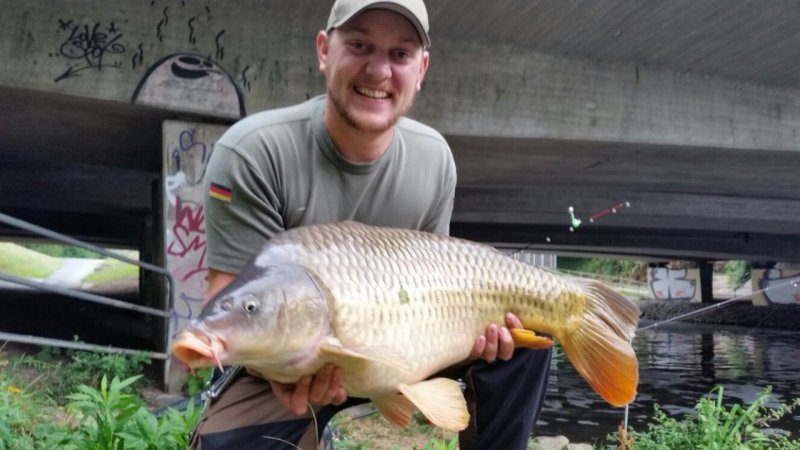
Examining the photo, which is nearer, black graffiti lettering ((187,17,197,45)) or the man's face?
the man's face

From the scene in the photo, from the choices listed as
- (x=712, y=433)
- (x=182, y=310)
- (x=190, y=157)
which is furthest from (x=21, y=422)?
(x=190, y=157)

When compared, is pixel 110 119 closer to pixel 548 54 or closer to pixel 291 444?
pixel 548 54

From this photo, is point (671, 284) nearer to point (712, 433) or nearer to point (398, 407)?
point (712, 433)

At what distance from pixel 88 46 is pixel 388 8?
215 inches

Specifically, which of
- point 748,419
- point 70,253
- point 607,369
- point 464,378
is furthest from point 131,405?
point 70,253

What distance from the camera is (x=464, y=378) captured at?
2770 millimetres

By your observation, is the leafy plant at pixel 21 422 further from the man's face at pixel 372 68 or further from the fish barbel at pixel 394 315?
the man's face at pixel 372 68

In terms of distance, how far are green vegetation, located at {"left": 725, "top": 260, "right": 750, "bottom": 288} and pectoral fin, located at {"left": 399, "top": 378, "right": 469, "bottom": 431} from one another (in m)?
37.8

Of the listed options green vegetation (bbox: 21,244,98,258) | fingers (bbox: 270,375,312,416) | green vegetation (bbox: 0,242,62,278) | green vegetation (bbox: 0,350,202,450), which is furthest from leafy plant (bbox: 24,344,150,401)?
green vegetation (bbox: 21,244,98,258)

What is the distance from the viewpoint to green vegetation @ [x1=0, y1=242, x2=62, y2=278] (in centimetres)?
3747

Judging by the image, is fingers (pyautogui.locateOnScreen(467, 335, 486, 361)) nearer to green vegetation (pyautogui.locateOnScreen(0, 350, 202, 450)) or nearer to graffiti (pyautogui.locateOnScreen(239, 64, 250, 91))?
green vegetation (pyautogui.locateOnScreen(0, 350, 202, 450))

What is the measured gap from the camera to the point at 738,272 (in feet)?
132

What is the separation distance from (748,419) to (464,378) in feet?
7.47

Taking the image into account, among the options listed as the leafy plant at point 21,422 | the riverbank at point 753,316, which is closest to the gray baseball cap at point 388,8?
the leafy plant at point 21,422
